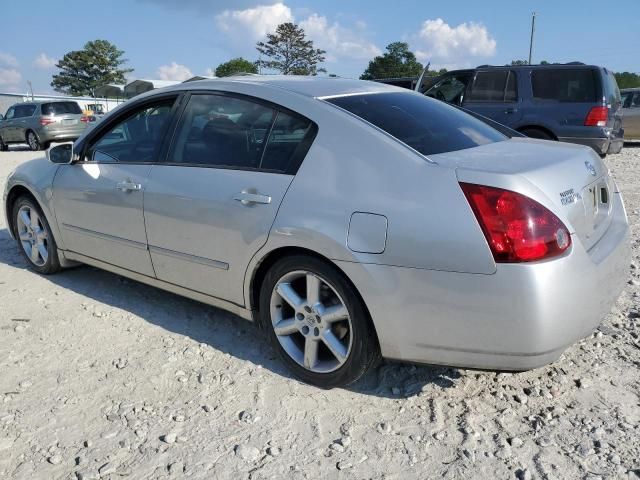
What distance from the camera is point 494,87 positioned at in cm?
923

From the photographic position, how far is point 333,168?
8.55ft

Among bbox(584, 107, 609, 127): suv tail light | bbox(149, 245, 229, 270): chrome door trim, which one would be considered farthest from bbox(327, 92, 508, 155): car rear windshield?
bbox(584, 107, 609, 127): suv tail light

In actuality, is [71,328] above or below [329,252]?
below

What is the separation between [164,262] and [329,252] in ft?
4.27

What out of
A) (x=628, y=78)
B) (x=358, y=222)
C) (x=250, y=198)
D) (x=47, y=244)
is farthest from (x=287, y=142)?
(x=628, y=78)

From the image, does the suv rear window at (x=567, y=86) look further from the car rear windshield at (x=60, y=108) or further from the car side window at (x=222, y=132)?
the car rear windshield at (x=60, y=108)

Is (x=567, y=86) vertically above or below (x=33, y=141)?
above

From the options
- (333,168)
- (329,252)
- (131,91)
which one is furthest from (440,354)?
(131,91)

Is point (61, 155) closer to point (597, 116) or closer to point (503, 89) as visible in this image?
point (503, 89)

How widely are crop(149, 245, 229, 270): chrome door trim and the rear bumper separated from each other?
840 mm

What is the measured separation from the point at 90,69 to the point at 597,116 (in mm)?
79273

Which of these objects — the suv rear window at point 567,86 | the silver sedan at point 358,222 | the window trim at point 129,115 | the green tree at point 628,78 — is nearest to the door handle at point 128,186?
the silver sedan at point 358,222

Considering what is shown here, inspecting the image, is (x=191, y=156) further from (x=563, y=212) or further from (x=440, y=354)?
(x=563, y=212)

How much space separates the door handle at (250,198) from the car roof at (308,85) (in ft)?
1.94
